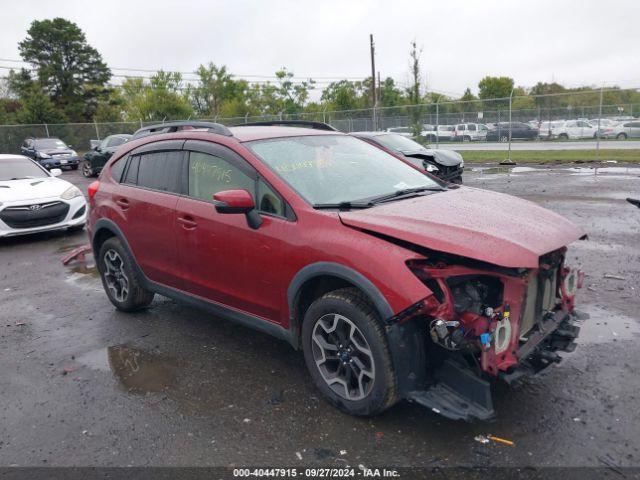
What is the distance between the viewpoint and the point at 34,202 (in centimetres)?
907

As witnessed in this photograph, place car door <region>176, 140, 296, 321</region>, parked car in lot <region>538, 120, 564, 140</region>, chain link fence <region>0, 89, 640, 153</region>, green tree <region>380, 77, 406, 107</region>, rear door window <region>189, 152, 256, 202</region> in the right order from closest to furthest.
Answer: car door <region>176, 140, 296, 321</region>, rear door window <region>189, 152, 256, 202</region>, chain link fence <region>0, 89, 640, 153</region>, parked car in lot <region>538, 120, 564, 140</region>, green tree <region>380, 77, 406, 107</region>

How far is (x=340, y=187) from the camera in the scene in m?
3.90

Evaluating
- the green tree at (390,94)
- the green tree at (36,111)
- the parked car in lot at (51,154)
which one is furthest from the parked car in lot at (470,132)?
the green tree at (36,111)

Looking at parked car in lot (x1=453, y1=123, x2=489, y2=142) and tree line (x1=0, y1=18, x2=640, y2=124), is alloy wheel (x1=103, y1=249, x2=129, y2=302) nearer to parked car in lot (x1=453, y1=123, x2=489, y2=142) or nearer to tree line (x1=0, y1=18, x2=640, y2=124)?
parked car in lot (x1=453, y1=123, x2=489, y2=142)

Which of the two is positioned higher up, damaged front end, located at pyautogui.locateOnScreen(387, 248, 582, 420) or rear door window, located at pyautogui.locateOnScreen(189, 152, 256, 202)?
rear door window, located at pyautogui.locateOnScreen(189, 152, 256, 202)

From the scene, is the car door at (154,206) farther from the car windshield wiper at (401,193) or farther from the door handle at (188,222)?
the car windshield wiper at (401,193)

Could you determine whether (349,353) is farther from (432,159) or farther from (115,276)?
(432,159)

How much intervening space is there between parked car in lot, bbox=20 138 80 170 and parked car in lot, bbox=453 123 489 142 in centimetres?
1810

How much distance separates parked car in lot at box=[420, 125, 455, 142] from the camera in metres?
24.5

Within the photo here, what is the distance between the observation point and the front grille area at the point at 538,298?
321 cm

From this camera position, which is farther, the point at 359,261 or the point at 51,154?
the point at 51,154

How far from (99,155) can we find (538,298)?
2018 centimetres

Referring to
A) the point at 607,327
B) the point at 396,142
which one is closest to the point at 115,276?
the point at 607,327

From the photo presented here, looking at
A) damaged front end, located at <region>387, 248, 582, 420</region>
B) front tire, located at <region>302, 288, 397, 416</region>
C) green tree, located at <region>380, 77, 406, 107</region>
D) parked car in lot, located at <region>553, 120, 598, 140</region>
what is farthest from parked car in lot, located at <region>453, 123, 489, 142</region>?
green tree, located at <region>380, 77, 406, 107</region>
